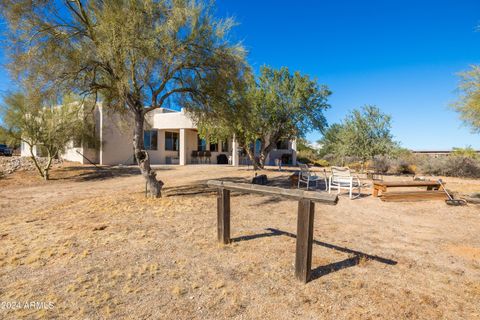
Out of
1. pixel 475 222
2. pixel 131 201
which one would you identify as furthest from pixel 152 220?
pixel 475 222

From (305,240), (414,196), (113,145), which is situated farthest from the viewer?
(113,145)

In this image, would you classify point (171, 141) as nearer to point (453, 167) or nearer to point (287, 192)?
point (453, 167)

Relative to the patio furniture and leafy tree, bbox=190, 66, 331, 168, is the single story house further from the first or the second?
leafy tree, bbox=190, 66, 331, 168

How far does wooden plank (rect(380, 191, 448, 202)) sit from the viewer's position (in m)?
7.52

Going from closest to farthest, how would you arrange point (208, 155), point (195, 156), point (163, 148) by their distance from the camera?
point (163, 148) < point (195, 156) < point (208, 155)

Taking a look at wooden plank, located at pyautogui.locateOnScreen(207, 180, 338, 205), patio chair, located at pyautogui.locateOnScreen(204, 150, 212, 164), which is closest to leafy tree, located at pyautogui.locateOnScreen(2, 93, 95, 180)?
wooden plank, located at pyautogui.locateOnScreen(207, 180, 338, 205)

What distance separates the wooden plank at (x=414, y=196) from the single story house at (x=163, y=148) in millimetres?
9898

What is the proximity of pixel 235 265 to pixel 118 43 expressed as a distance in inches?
202

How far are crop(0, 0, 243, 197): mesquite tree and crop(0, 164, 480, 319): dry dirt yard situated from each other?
121 inches

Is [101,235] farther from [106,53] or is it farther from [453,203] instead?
[453,203]

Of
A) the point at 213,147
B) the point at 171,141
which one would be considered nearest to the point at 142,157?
the point at 171,141

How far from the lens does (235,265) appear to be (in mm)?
3266

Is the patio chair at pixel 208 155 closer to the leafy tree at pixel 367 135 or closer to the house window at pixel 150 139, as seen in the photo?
the house window at pixel 150 139

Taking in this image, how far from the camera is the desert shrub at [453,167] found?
14.7 meters
